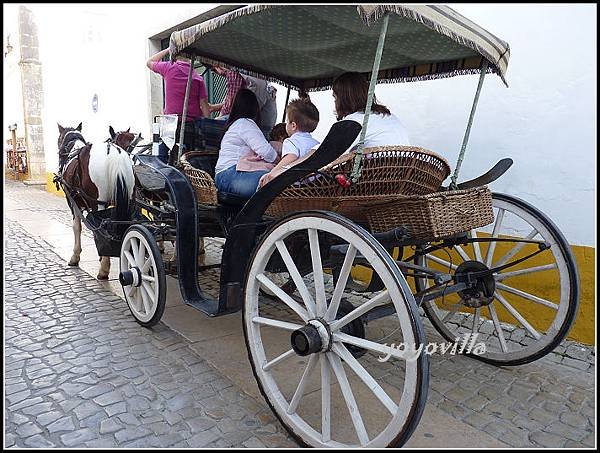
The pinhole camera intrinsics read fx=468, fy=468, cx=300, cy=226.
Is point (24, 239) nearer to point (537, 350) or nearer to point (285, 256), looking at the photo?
point (285, 256)

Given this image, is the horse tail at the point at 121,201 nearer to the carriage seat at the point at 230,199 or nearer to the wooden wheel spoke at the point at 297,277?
the carriage seat at the point at 230,199

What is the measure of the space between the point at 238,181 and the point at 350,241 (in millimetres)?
1387

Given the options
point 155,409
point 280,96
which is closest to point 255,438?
point 155,409

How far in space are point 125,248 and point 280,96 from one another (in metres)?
2.76

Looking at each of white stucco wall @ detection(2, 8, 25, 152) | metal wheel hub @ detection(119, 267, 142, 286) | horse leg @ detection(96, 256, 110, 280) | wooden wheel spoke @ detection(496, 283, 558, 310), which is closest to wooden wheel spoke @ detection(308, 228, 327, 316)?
wooden wheel spoke @ detection(496, 283, 558, 310)

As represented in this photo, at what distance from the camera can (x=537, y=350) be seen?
2818 mm

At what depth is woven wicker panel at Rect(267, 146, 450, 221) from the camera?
2.23m

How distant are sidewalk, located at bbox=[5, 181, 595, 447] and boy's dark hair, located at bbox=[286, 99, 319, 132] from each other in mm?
1570

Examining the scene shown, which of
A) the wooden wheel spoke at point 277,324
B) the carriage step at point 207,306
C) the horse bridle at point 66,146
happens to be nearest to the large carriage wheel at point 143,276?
the carriage step at point 207,306

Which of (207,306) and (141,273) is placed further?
(141,273)

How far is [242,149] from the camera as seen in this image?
326 cm

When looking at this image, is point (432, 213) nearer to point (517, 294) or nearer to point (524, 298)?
point (517, 294)

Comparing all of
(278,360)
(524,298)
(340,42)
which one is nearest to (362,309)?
(278,360)

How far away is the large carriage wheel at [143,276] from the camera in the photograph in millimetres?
3406
